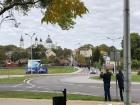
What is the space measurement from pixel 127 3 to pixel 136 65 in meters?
149

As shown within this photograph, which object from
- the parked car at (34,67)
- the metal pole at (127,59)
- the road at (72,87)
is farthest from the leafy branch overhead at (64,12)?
the parked car at (34,67)

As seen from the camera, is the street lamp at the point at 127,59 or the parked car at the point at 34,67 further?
the parked car at the point at 34,67

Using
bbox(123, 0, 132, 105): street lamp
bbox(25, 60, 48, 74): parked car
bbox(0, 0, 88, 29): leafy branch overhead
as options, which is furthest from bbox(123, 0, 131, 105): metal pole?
bbox(25, 60, 48, 74): parked car

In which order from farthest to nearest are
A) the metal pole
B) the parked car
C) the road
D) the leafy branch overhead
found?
1. the parked car
2. the road
3. the leafy branch overhead
4. the metal pole

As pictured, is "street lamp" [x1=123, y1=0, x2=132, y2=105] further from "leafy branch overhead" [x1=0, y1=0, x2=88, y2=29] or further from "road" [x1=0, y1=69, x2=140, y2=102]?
"road" [x1=0, y1=69, x2=140, y2=102]

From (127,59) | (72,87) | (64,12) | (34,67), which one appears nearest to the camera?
(127,59)

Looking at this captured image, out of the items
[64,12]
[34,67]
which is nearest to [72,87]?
[64,12]

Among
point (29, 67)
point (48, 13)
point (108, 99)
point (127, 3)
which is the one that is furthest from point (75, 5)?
point (29, 67)

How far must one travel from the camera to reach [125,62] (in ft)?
38.9

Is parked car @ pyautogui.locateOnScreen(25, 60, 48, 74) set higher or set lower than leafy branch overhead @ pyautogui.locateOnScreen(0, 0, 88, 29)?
lower

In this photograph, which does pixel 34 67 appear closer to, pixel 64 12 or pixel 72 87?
pixel 72 87

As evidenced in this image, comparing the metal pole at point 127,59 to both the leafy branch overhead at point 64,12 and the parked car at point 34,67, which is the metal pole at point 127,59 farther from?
the parked car at point 34,67

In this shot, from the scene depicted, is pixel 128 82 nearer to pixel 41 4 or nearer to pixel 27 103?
pixel 27 103

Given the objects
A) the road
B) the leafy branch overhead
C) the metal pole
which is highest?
the leafy branch overhead
